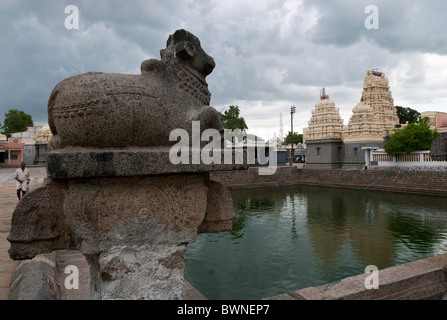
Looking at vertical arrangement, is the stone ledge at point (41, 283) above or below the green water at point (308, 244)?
above

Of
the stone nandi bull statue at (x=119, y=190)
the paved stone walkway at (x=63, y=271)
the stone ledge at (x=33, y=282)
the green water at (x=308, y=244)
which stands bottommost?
the green water at (x=308, y=244)

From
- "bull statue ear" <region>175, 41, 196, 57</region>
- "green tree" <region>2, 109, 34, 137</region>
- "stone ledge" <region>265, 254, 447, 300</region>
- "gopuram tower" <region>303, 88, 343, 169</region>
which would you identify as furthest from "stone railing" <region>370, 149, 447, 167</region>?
"green tree" <region>2, 109, 34, 137</region>

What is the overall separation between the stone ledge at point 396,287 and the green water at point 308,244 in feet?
7.50

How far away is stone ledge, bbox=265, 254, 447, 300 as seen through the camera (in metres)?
2.93

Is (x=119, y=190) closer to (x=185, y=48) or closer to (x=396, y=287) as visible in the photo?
(x=185, y=48)

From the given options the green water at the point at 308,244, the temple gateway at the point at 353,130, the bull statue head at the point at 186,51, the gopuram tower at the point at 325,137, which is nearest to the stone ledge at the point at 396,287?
the bull statue head at the point at 186,51

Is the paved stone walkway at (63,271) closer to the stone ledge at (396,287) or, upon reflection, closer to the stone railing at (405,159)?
the stone ledge at (396,287)

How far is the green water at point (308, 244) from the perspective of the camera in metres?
5.83

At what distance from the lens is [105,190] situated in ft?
5.57

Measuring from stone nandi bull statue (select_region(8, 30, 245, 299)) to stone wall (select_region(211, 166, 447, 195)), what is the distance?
15666 millimetres

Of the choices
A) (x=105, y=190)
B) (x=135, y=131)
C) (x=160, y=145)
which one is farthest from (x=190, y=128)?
(x=105, y=190)

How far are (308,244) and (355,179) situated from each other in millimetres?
12054

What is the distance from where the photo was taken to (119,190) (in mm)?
1722
